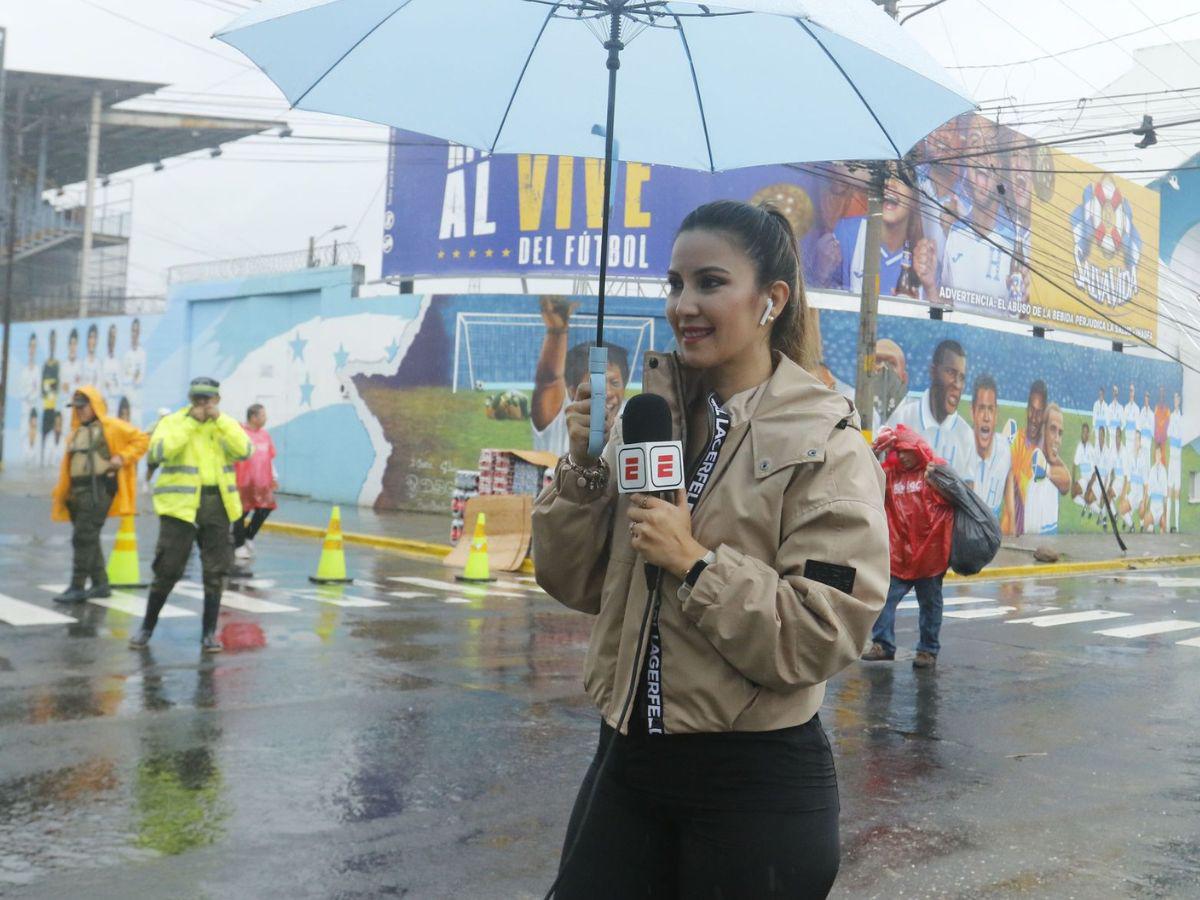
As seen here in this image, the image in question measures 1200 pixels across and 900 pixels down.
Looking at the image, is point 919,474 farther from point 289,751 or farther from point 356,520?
point 356,520

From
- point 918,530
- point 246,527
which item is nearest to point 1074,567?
point 918,530

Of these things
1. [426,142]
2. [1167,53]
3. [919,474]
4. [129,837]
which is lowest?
[129,837]

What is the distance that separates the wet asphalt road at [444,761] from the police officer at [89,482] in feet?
1.75

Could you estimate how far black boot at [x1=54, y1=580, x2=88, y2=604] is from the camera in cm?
1120

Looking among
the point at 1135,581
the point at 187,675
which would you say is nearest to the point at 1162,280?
the point at 1135,581

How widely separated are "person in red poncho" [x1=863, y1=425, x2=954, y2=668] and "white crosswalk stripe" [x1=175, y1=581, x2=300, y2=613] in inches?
211

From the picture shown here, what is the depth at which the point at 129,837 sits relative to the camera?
16.2 feet

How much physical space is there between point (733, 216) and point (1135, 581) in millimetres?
19484

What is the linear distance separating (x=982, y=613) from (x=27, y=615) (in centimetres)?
978

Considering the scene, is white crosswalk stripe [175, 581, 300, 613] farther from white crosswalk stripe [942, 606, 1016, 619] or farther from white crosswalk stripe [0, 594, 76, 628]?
white crosswalk stripe [942, 606, 1016, 619]

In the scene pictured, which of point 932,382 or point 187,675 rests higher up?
point 932,382

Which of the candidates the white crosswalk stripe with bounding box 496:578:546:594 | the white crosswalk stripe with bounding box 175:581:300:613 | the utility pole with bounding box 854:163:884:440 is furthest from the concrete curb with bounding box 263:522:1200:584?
the white crosswalk stripe with bounding box 175:581:300:613

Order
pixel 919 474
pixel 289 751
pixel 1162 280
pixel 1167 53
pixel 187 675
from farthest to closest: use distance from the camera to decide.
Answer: pixel 1167 53 < pixel 1162 280 < pixel 919 474 < pixel 187 675 < pixel 289 751

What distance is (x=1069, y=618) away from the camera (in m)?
13.8
